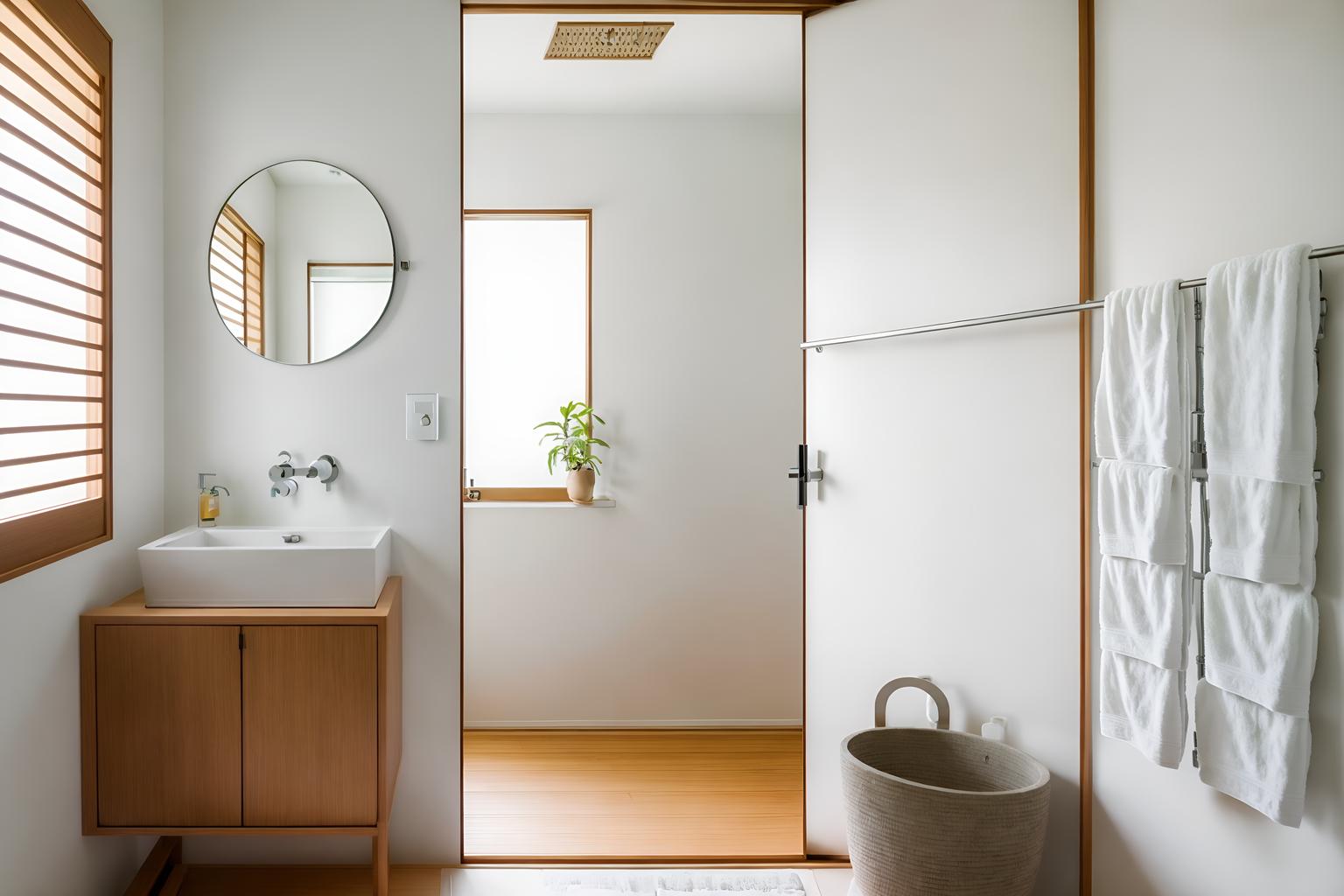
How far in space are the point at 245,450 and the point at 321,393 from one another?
0.25 meters

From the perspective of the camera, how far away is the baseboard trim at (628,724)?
130 inches

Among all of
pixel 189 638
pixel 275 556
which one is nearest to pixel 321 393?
pixel 275 556

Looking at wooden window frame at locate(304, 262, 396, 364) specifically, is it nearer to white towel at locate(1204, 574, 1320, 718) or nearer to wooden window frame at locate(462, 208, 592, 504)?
wooden window frame at locate(462, 208, 592, 504)

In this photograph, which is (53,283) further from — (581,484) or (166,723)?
(581,484)

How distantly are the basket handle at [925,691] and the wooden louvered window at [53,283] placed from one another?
1.81 m

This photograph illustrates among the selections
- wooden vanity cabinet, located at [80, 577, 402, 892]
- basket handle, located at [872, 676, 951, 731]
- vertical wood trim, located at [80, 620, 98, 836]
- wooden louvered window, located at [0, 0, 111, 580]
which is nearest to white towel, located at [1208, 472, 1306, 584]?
basket handle, located at [872, 676, 951, 731]

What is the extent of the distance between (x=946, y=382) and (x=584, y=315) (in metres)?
1.85

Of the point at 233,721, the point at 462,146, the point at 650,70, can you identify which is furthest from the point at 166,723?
the point at 650,70

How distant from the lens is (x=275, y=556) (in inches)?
74.7

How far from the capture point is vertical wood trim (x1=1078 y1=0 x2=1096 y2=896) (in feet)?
5.56

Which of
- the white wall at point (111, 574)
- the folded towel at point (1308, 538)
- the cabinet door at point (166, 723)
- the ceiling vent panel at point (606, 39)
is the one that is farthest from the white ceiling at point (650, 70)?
the folded towel at point (1308, 538)

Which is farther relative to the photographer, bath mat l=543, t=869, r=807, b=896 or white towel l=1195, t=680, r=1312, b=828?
bath mat l=543, t=869, r=807, b=896

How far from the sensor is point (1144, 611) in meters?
1.45

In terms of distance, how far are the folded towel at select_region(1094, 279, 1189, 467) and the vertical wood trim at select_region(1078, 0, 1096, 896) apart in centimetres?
16
